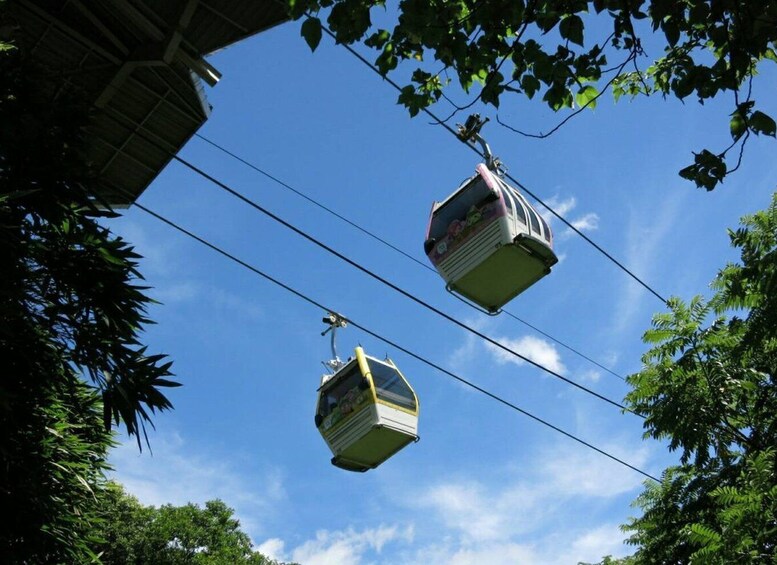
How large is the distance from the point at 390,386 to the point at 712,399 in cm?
557

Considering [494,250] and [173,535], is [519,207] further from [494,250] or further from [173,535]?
[173,535]

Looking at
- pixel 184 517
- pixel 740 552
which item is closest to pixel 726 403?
pixel 740 552

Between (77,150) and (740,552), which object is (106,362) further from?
(740,552)

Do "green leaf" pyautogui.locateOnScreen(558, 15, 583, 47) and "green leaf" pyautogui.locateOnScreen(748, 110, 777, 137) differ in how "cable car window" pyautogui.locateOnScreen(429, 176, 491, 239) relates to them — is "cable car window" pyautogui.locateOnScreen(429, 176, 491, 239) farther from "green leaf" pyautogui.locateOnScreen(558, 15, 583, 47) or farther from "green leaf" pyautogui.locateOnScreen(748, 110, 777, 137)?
"green leaf" pyautogui.locateOnScreen(748, 110, 777, 137)

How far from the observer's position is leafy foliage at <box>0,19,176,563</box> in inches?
341

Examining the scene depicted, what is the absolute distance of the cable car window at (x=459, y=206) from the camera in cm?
1161

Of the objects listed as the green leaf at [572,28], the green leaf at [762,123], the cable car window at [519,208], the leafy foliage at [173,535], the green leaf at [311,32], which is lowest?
the green leaf at [762,123]

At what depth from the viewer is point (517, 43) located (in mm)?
4961

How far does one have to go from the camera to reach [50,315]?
29.3 feet

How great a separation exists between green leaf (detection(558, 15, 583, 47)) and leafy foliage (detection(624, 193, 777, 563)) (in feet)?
16.4

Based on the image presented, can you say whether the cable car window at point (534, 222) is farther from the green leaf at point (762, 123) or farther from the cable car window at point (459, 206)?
the green leaf at point (762, 123)

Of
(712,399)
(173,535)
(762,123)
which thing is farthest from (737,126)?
(173,535)

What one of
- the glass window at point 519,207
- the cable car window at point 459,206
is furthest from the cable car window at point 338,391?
the glass window at point 519,207

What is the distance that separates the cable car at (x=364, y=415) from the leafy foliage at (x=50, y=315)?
4684mm
